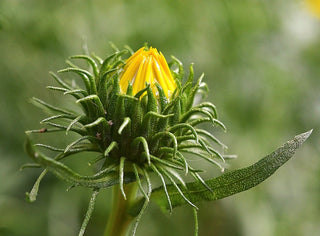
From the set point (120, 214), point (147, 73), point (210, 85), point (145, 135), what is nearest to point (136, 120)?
point (145, 135)

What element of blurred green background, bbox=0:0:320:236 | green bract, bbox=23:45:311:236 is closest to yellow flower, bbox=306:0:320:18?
blurred green background, bbox=0:0:320:236

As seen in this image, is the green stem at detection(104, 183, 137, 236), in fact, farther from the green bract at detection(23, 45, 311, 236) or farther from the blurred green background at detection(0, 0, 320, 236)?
the blurred green background at detection(0, 0, 320, 236)

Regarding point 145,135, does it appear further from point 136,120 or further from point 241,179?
point 241,179

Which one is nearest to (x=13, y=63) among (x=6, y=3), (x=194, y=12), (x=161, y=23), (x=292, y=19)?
(x=6, y=3)

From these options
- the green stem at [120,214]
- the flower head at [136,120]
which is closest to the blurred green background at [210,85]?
the green stem at [120,214]

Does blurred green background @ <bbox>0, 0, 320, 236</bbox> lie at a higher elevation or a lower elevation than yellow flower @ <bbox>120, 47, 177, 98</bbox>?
lower

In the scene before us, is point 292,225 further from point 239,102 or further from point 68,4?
point 68,4
